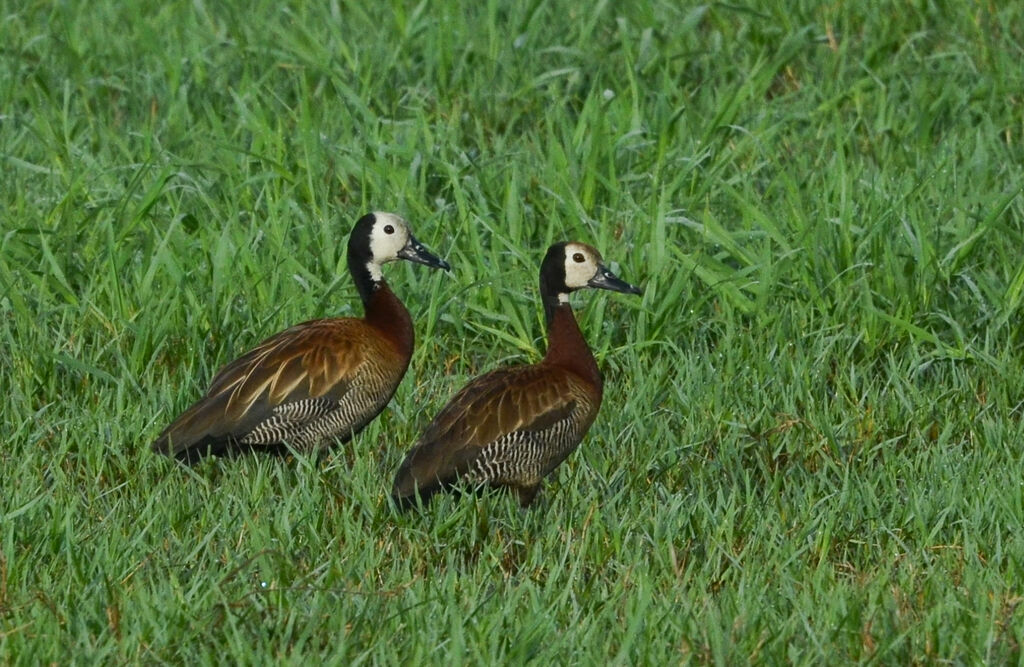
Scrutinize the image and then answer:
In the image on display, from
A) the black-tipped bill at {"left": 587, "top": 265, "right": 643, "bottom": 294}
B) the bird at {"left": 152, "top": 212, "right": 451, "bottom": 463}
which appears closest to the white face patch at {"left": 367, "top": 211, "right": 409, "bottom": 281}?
the bird at {"left": 152, "top": 212, "right": 451, "bottom": 463}

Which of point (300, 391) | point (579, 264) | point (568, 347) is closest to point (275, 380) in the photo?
point (300, 391)

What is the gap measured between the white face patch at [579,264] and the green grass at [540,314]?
446mm

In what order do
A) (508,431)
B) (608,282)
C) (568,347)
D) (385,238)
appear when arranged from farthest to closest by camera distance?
(385,238) → (608,282) → (568,347) → (508,431)

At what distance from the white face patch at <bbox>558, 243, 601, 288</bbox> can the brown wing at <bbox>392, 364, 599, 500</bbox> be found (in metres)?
0.33

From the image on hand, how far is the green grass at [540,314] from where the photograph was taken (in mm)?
4375

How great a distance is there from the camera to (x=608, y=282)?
5898 millimetres

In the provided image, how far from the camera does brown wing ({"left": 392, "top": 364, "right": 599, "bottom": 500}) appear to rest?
521cm

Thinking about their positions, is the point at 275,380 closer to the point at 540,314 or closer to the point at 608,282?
the point at 608,282

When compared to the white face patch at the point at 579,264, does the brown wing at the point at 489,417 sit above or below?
below

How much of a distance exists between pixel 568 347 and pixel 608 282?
267 millimetres

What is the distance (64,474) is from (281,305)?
1327 millimetres

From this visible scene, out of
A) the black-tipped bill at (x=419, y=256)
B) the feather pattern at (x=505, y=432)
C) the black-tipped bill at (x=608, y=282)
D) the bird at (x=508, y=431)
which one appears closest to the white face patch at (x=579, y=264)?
the black-tipped bill at (x=608, y=282)

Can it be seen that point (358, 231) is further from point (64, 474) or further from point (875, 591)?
point (875, 591)

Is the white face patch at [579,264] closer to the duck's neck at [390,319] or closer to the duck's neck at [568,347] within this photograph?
the duck's neck at [568,347]
